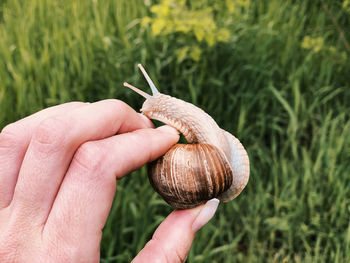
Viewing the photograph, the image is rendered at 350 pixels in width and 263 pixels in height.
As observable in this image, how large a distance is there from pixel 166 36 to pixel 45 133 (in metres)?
2.13

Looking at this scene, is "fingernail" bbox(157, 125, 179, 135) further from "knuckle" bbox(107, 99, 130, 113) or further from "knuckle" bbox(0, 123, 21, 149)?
"knuckle" bbox(0, 123, 21, 149)

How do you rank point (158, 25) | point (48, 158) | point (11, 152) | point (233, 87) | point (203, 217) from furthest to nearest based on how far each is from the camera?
1. point (233, 87)
2. point (158, 25)
3. point (203, 217)
4. point (11, 152)
5. point (48, 158)

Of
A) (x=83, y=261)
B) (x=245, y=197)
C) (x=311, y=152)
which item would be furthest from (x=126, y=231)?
(x=311, y=152)

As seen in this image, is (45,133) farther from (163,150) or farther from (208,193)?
(208,193)

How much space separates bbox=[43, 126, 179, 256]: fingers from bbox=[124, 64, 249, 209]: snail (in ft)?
0.48

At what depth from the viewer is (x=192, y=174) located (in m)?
1.49

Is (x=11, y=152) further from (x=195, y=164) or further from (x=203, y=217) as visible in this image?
(x=203, y=217)

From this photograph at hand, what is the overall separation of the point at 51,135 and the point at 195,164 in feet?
1.83

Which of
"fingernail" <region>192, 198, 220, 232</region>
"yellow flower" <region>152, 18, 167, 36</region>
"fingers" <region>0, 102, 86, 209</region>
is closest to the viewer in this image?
"fingers" <region>0, 102, 86, 209</region>

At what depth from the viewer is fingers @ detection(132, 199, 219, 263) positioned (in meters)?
1.49

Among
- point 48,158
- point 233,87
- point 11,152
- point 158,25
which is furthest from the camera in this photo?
point 233,87

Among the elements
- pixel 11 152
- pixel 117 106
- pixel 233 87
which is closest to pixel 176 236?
pixel 117 106

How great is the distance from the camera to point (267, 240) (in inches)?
96.0

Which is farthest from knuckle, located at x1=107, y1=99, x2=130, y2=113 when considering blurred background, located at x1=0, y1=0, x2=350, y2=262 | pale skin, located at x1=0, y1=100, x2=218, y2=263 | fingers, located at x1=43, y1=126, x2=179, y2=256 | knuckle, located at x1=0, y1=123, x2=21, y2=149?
blurred background, located at x1=0, y1=0, x2=350, y2=262
